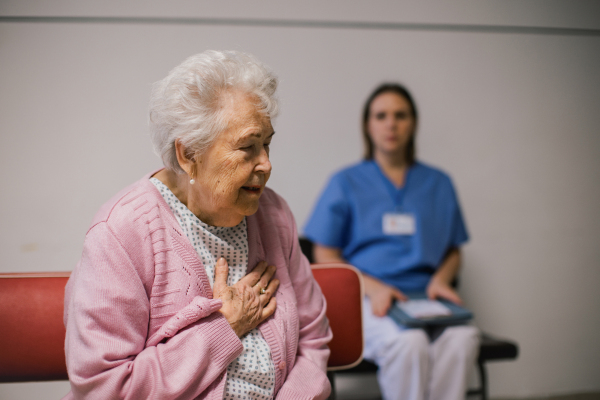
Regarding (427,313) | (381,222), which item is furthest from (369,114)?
(427,313)

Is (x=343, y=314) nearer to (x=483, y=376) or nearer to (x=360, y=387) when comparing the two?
(x=483, y=376)

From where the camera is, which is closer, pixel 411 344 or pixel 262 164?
pixel 262 164

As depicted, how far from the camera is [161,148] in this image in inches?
39.4

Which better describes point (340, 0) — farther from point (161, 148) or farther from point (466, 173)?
point (161, 148)

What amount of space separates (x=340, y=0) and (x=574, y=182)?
5.88 feet

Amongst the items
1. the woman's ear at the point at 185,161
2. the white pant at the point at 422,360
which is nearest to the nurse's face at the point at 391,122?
the white pant at the point at 422,360

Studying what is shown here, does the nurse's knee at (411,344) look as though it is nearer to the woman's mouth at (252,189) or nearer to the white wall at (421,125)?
the white wall at (421,125)

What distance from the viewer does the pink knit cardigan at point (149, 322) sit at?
2.75 ft

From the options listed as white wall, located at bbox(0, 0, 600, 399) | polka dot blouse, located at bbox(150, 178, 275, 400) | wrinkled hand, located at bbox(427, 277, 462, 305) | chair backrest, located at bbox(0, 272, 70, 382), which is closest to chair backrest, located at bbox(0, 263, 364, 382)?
chair backrest, located at bbox(0, 272, 70, 382)

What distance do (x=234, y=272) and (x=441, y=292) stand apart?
4.19 feet

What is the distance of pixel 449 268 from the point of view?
2.15 m

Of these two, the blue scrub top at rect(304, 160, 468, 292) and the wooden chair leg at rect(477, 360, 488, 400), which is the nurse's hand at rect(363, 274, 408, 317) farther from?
the wooden chair leg at rect(477, 360, 488, 400)

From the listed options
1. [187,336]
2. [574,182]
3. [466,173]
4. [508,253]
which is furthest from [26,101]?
[574,182]

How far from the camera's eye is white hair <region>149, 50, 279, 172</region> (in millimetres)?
921
